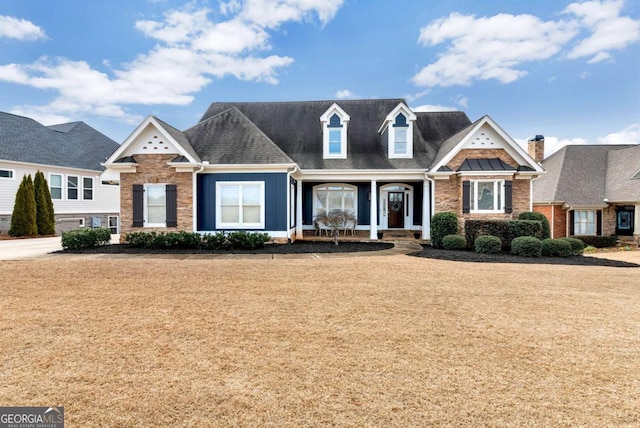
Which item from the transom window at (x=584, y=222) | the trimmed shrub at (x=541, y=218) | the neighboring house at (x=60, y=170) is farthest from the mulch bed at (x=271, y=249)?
the transom window at (x=584, y=222)

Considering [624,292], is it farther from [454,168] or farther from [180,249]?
[180,249]

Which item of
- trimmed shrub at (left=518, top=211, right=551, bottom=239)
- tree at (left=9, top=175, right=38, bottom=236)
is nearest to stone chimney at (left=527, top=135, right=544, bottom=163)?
trimmed shrub at (left=518, top=211, right=551, bottom=239)

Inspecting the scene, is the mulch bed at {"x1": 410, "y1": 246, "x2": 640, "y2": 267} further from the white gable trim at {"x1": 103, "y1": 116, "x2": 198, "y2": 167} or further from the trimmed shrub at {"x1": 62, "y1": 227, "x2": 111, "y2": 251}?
the trimmed shrub at {"x1": 62, "y1": 227, "x2": 111, "y2": 251}

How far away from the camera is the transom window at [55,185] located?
21.8 m

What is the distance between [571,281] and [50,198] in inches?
1047

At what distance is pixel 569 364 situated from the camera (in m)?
3.78

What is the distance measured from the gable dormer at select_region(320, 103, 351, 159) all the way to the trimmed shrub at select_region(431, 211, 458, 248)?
18.9 ft

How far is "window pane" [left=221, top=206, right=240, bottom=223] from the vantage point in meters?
14.4

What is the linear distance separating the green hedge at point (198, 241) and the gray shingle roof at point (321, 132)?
12.6 feet

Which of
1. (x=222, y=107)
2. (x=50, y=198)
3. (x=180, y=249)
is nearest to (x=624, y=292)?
(x=180, y=249)

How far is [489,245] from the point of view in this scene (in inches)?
504

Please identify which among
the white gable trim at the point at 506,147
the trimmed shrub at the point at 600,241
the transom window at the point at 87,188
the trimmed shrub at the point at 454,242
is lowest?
the trimmed shrub at the point at 600,241

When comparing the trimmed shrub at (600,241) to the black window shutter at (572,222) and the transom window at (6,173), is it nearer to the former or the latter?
the black window shutter at (572,222)

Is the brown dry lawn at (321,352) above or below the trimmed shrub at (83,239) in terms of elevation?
below
